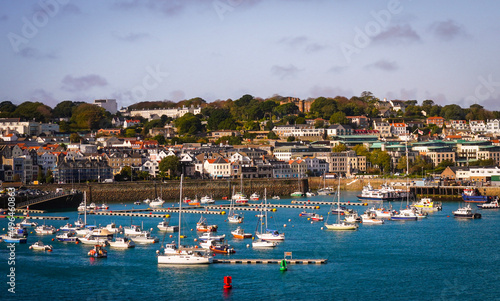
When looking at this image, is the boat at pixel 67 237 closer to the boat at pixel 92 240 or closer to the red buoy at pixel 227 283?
the boat at pixel 92 240

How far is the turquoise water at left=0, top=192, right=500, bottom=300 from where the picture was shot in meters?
24.5

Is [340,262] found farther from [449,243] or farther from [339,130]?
[339,130]

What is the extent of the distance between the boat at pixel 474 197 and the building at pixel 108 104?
80.1 m

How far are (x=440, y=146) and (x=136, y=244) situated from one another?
55.6 meters

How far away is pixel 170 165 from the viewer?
68.1 metres

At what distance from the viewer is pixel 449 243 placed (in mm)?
34188

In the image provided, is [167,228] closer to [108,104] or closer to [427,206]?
[427,206]

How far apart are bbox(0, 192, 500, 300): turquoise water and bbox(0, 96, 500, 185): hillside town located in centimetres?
2974

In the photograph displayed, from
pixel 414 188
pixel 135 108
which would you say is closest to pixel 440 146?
pixel 414 188

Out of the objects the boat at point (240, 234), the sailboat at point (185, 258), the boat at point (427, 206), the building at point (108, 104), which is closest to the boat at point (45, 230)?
the boat at point (240, 234)

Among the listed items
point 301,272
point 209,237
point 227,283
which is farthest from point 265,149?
point 227,283

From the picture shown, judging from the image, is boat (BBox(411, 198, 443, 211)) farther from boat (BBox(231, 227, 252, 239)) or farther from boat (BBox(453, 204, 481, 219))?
boat (BBox(231, 227, 252, 239))

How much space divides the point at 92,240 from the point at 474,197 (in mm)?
30809

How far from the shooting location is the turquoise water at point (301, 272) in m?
24.5
